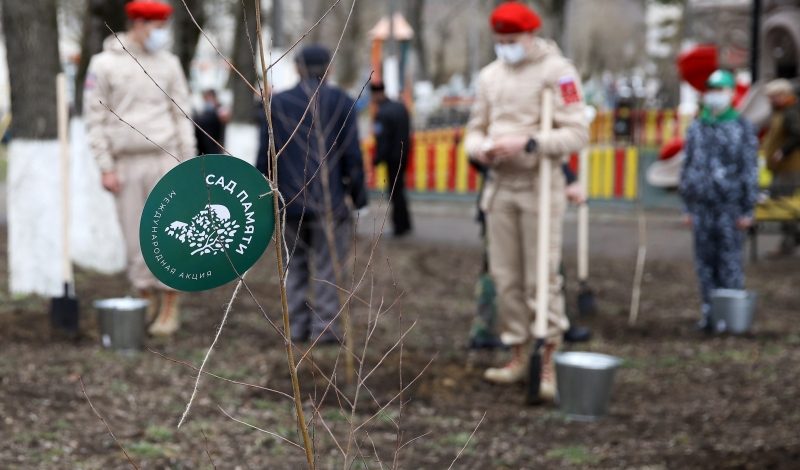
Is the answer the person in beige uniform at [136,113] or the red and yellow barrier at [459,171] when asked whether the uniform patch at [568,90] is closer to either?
the person in beige uniform at [136,113]

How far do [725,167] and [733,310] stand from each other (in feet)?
2.97

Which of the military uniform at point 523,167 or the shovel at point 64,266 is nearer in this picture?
the military uniform at point 523,167

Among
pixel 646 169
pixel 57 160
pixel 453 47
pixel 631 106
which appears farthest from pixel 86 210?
pixel 453 47

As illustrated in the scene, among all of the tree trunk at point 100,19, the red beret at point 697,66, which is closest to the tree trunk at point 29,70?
the tree trunk at point 100,19

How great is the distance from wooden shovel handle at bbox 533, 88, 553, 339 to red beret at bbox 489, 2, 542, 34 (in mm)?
323

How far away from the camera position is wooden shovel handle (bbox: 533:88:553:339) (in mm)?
5551

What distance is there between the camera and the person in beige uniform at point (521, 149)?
5.66 metres

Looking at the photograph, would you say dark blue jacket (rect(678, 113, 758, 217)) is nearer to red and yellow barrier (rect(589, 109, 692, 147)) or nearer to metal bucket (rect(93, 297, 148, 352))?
metal bucket (rect(93, 297, 148, 352))

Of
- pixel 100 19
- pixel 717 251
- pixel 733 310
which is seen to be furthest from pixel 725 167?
pixel 100 19

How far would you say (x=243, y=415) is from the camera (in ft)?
17.3

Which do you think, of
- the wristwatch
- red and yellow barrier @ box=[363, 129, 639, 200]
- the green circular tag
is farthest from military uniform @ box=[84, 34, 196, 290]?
red and yellow barrier @ box=[363, 129, 639, 200]

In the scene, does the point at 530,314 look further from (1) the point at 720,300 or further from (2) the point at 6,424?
(2) the point at 6,424

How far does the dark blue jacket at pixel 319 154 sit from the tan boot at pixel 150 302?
1096 mm

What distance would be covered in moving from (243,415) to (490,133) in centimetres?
185
